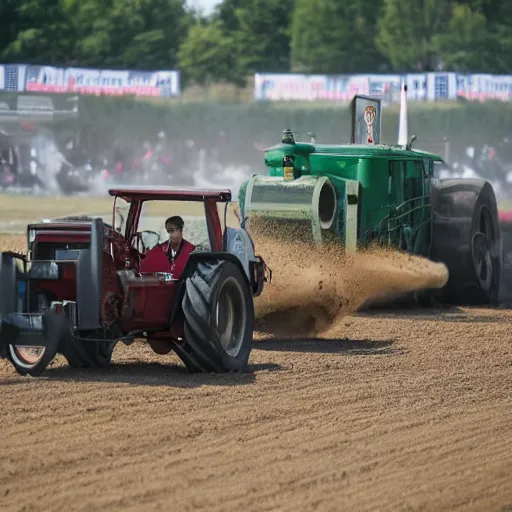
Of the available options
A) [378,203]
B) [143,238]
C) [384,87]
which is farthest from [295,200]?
[384,87]

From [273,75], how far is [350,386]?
75.0 ft

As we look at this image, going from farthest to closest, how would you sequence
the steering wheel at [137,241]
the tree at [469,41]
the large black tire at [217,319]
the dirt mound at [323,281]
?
the tree at [469,41] < the dirt mound at [323,281] < the steering wheel at [137,241] < the large black tire at [217,319]

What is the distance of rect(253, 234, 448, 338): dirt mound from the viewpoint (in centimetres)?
1251

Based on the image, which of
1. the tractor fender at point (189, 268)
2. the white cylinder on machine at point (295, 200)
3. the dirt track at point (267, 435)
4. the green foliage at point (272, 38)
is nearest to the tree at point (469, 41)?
the green foliage at point (272, 38)

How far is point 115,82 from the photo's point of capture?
31156 mm

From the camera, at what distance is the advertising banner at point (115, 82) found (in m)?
30.7

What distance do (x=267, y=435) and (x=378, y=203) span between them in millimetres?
6903

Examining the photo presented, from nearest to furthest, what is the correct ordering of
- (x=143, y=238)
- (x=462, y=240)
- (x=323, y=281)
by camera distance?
1. (x=143, y=238)
2. (x=323, y=281)
3. (x=462, y=240)

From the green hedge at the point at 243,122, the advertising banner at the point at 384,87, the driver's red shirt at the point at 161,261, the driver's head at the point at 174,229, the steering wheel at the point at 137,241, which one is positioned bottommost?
the driver's red shirt at the point at 161,261

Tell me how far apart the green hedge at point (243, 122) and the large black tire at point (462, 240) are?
14.2 m

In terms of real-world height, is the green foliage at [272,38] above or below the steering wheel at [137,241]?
above

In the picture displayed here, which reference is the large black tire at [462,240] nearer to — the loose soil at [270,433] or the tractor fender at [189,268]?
the loose soil at [270,433]

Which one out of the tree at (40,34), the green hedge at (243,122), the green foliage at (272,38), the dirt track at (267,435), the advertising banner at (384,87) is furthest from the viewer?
the tree at (40,34)

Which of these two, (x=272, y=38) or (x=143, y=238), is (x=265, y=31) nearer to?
(x=272, y=38)
